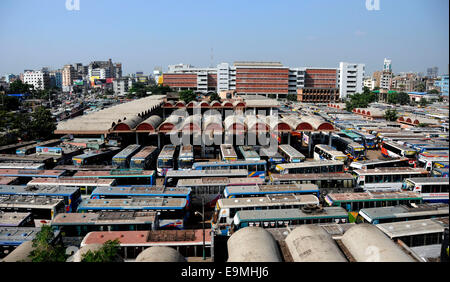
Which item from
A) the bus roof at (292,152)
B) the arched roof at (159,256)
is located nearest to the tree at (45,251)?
the arched roof at (159,256)

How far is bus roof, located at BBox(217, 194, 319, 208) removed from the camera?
12.7 meters

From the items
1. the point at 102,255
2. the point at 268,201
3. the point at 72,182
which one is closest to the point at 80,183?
the point at 72,182

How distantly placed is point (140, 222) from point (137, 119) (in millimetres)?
18770

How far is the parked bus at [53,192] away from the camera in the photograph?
45.9ft

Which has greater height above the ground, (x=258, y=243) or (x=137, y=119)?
(x=137, y=119)

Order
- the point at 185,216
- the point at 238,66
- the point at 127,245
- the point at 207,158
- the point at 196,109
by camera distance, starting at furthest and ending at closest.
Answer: the point at 238,66
the point at 196,109
the point at 207,158
the point at 185,216
the point at 127,245

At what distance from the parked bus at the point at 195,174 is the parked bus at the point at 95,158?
755cm

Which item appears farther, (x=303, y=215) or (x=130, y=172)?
(x=130, y=172)

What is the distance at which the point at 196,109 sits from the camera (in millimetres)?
46594

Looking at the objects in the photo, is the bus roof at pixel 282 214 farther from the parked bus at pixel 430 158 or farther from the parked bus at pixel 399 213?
the parked bus at pixel 430 158

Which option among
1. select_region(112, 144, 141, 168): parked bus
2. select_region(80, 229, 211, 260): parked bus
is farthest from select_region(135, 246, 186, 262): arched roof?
select_region(112, 144, 141, 168): parked bus

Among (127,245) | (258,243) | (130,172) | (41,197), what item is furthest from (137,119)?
(258,243)

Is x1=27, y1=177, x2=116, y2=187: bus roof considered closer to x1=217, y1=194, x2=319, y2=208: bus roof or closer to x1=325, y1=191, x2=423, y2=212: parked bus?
x1=217, y1=194, x2=319, y2=208: bus roof

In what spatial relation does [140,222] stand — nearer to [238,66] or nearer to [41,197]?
[41,197]
